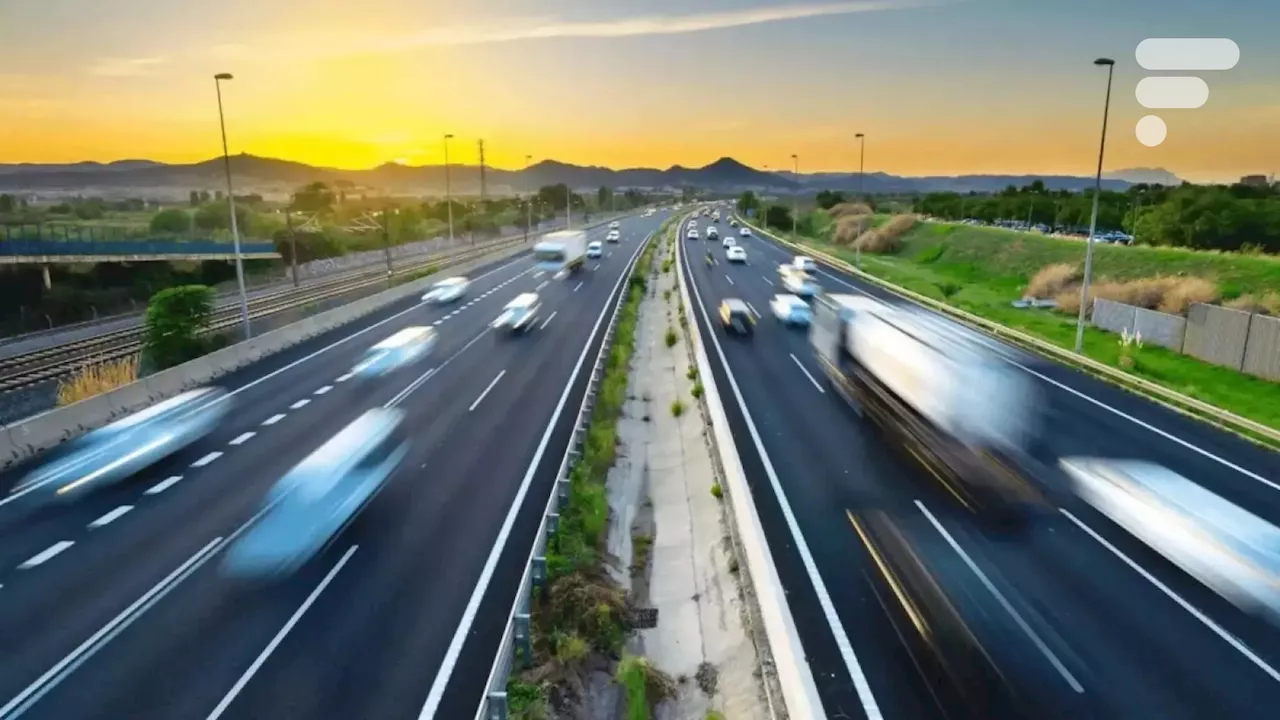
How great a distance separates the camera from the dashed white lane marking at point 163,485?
57.3 feet

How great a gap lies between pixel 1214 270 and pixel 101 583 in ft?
169

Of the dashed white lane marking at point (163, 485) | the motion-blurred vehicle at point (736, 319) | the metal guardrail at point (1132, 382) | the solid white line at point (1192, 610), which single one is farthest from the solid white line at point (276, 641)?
the motion-blurred vehicle at point (736, 319)

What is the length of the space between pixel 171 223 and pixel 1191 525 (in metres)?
125

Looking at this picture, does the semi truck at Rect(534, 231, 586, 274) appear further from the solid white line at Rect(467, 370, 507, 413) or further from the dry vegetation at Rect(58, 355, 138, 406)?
the dry vegetation at Rect(58, 355, 138, 406)

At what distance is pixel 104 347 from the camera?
3653 cm

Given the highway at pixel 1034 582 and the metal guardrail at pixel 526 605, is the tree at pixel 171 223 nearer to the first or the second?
the metal guardrail at pixel 526 605

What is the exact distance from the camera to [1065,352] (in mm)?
30703

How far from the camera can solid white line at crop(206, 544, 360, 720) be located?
10281 mm

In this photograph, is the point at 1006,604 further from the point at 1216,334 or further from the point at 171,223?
the point at 171,223

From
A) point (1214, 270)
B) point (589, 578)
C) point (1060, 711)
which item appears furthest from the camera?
point (1214, 270)

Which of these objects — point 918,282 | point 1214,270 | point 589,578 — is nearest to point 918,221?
point 918,282

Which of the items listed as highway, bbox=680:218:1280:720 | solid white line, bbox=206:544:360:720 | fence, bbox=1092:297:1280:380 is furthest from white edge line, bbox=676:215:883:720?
fence, bbox=1092:297:1280:380

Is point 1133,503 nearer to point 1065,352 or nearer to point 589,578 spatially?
point 589,578

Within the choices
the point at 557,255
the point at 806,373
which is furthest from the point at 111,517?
the point at 557,255
